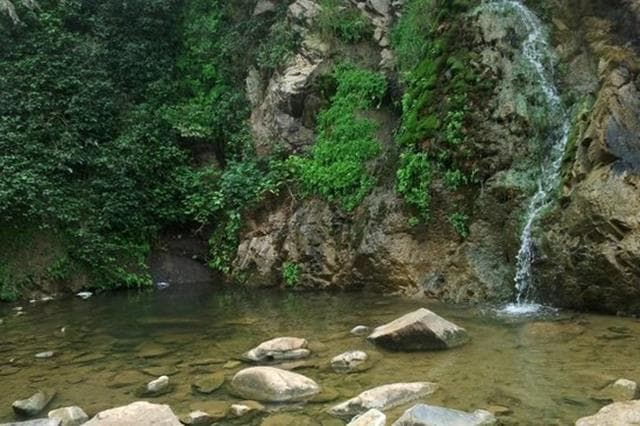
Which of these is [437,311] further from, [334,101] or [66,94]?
[66,94]

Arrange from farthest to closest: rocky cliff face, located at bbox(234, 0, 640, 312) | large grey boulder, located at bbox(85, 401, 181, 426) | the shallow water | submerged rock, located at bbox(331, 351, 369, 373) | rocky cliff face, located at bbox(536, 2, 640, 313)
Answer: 1. rocky cliff face, located at bbox(234, 0, 640, 312)
2. rocky cliff face, located at bbox(536, 2, 640, 313)
3. submerged rock, located at bbox(331, 351, 369, 373)
4. the shallow water
5. large grey boulder, located at bbox(85, 401, 181, 426)

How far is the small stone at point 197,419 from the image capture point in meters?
4.41

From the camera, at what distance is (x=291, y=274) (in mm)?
10586

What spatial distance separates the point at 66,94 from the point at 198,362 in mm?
9008

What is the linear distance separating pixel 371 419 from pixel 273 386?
111 centimetres

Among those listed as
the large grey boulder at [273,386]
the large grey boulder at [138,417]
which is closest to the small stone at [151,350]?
the large grey boulder at [273,386]

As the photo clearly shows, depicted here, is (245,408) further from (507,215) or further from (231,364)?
(507,215)

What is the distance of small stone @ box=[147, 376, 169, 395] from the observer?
17.0 feet

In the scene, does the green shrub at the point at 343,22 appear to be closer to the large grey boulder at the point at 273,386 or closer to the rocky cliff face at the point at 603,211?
the rocky cliff face at the point at 603,211

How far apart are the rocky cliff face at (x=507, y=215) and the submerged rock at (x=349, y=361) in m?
2.92

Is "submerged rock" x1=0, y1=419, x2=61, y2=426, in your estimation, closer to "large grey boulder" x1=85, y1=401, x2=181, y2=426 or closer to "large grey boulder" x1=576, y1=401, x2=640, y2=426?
"large grey boulder" x1=85, y1=401, x2=181, y2=426

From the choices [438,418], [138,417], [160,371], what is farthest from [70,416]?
[438,418]

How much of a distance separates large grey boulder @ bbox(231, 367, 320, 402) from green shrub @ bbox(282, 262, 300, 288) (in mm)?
5393

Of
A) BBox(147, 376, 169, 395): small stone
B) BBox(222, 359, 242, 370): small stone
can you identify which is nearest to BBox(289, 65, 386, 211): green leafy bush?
BBox(222, 359, 242, 370): small stone
